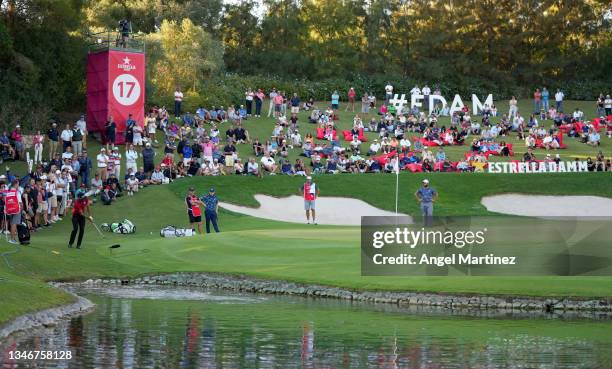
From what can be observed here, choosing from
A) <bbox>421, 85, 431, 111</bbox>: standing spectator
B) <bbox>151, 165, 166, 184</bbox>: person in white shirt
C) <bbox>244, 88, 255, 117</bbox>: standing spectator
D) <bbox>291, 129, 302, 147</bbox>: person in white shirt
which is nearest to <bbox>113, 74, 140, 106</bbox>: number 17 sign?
<bbox>151, 165, 166, 184</bbox>: person in white shirt

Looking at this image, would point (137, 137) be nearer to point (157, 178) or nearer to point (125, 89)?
point (125, 89)

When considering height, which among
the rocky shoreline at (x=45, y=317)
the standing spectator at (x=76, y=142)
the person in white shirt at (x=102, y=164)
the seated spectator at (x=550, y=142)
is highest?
the seated spectator at (x=550, y=142)

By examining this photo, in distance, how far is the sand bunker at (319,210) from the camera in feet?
139

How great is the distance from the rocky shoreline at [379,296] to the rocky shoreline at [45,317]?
519cm

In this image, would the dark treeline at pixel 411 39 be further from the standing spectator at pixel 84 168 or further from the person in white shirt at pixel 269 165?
the standing spectator at pixel 84 168

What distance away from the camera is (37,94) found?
179ft

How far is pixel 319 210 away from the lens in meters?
43.2

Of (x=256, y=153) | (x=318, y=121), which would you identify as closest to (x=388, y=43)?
(x=318, y=121)

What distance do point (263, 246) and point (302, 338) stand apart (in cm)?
1230

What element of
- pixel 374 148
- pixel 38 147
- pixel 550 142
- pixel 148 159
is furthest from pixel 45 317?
pixel 550 142

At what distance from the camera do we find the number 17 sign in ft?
161

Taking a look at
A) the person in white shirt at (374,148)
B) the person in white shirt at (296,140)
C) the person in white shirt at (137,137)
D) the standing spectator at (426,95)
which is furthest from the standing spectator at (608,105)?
the person in white shirt at (137,137)

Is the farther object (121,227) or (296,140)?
(296,140)

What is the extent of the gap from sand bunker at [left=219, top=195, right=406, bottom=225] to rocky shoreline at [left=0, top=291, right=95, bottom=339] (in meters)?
21.1
